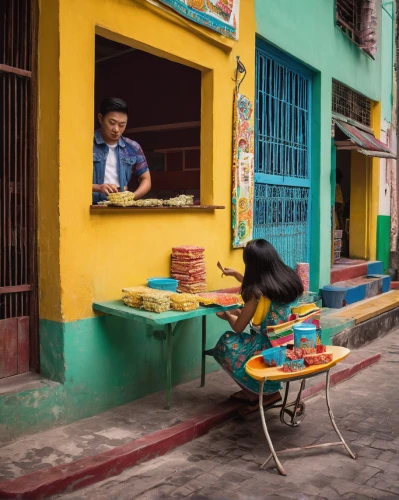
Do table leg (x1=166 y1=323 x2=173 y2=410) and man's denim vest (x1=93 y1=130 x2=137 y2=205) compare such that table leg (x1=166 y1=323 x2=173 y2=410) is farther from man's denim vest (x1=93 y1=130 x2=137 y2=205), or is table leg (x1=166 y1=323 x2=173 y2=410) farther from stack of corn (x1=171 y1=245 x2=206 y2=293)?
man's denim vest (x1=93 y1=130 x2=137 y2=205)

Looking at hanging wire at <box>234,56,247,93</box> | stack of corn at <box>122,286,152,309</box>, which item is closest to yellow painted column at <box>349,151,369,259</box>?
hanging wire at <box>234,56,247,93</box>

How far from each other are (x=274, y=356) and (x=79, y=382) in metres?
1.58

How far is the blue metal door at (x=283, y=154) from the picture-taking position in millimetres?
7309

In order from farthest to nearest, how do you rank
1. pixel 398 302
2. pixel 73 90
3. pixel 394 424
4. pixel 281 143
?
1. pixel 398 302
2. pixel 281 143
3. pixel 394 424
4. pixel 73 90

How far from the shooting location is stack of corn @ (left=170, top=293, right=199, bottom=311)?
4.51 meters

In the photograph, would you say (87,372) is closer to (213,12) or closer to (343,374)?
(343,374)

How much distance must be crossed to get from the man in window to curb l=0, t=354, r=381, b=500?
6.98 ft


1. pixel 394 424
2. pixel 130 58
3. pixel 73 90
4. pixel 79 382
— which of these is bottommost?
pixel 394 424

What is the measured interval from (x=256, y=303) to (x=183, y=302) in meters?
0.57

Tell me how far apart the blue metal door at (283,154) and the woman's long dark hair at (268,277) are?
2656 mm

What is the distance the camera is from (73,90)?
450cm

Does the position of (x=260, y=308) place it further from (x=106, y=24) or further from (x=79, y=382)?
(x=106, y=24)

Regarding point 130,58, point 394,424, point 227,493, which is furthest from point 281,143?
point 227,493

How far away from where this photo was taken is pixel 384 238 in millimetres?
11992
